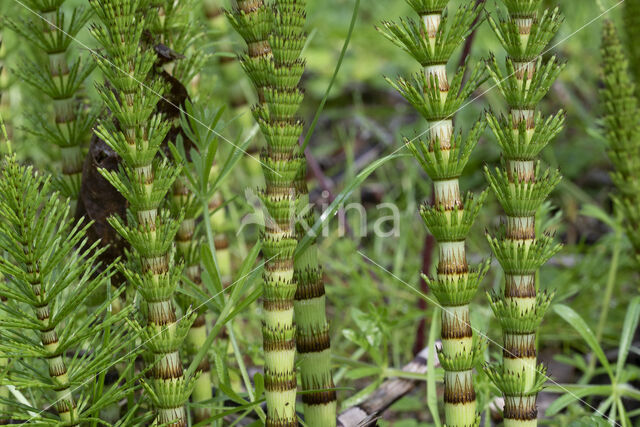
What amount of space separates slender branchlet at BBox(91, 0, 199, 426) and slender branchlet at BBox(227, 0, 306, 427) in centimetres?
12

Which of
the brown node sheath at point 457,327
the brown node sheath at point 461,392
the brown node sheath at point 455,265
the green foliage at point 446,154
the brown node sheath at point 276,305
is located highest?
the green foliage at point 446,154

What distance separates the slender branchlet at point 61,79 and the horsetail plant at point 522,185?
2.19 feet

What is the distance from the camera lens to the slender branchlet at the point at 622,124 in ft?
4.30

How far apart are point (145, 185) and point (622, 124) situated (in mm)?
1017

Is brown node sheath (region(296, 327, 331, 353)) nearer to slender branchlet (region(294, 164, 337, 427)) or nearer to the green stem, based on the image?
slender branchlet (region(294, 164, 337, 427))

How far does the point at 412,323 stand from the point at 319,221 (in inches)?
37.4

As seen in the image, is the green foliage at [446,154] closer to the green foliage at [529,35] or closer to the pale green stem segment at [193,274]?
the green foliage at [529,35]

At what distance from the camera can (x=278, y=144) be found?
0.85 meters

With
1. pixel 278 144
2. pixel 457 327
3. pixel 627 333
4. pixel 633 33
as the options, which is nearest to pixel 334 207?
pixel 278 144

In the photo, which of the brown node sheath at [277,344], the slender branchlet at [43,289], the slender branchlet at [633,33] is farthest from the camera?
the slender branchlet at [633,33]

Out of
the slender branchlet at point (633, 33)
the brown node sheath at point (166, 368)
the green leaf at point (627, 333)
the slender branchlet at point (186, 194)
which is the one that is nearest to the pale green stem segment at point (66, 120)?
the slender branchlet at point (186, 194)

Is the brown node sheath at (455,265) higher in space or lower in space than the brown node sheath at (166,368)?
higher

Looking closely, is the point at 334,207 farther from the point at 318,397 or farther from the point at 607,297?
the point at 607,297

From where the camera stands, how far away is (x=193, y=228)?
3.71 feet
